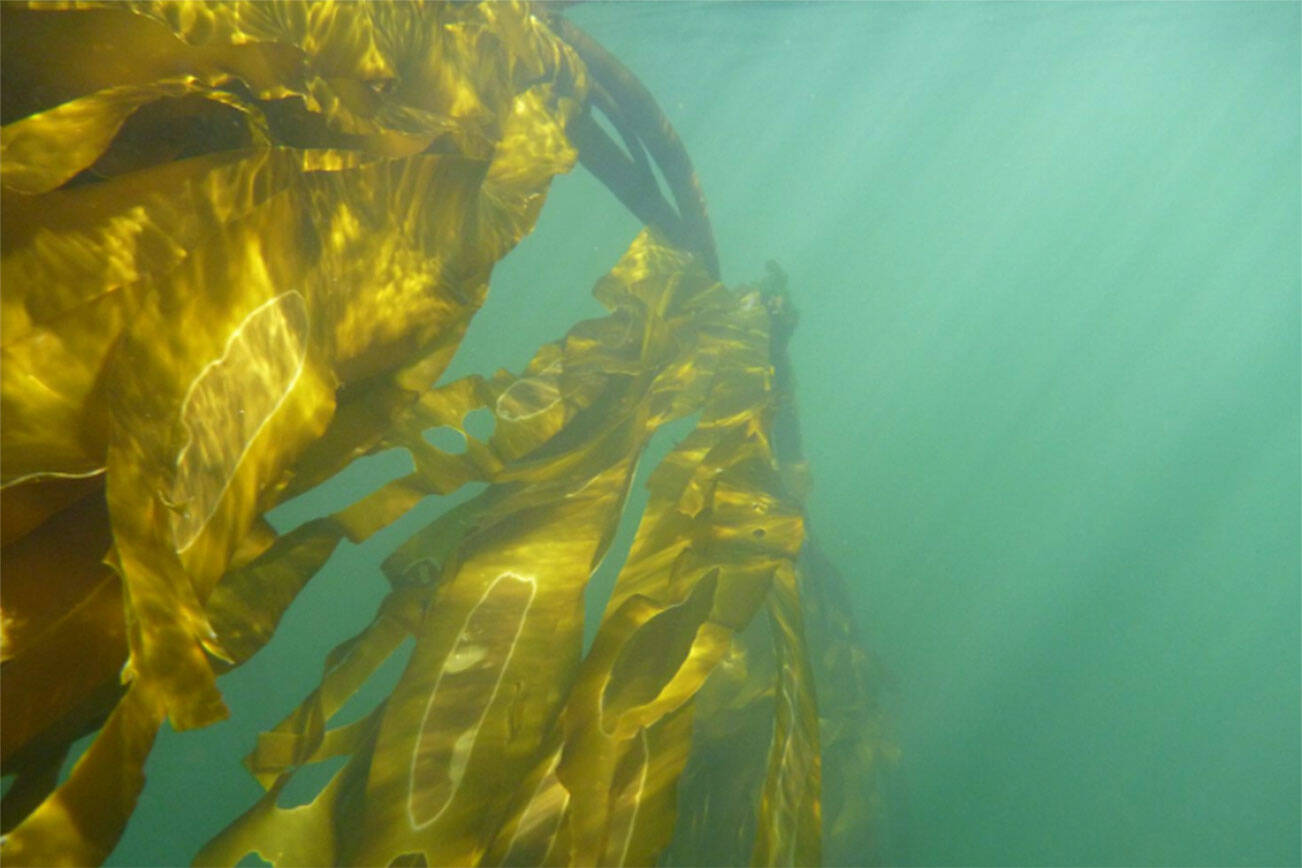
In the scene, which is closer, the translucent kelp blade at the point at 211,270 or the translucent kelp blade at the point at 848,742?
the translucent kelp blade at the point at 211,270

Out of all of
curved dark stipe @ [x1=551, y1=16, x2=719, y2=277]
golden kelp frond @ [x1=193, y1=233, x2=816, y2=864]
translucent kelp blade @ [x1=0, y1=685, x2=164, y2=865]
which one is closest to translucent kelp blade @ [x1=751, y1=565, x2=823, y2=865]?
golden kelp frond @ [x1=193, y1=233, x2=816, y2=864]

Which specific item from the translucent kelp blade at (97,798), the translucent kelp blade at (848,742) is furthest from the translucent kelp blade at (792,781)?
the translucent kelp blade at (848,742)

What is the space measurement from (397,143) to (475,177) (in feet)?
0.64

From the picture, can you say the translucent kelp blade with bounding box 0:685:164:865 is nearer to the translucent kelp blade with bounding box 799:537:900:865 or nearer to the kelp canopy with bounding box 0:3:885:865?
the kelp canopy with bounding box 0:3:885:865

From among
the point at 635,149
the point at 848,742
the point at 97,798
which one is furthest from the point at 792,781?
the point at 635,149

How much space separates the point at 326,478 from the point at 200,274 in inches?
18.0

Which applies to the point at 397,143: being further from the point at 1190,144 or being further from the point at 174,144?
the point at 1190,144

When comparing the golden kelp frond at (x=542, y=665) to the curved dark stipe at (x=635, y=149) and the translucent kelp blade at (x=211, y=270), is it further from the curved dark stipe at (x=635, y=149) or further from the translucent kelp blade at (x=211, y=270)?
the curved dark stipe at (x=635, y=149)

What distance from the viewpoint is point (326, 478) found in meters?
1.23

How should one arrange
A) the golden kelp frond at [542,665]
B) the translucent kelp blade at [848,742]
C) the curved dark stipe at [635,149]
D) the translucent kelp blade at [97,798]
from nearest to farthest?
the translucent kelp blade at [97,798]
the golden kelp frond at [542,665]
the curved dark stipe at [635,149]
the translucent kelp blade at [848,742]

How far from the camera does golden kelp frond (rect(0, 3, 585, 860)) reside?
73cm

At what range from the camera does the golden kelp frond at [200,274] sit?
28.8 inches

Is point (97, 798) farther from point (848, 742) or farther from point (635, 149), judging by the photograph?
point (848, 742)

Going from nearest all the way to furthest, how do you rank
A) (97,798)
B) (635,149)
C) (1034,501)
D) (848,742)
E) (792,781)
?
(97,798)
(792,781)
(635,149)
(848,742)
(1034,501)
